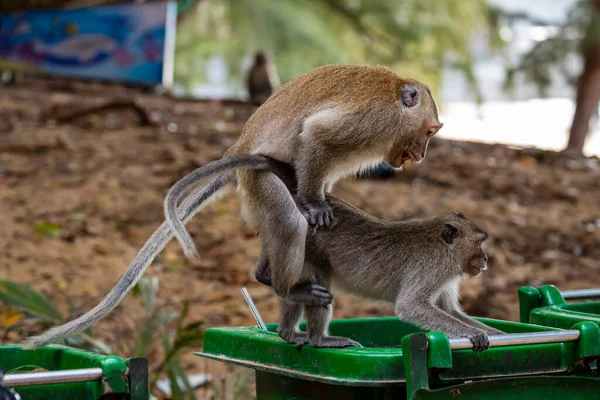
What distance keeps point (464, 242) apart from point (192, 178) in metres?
0.93

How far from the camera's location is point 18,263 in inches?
214

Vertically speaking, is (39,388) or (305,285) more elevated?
(305,285)

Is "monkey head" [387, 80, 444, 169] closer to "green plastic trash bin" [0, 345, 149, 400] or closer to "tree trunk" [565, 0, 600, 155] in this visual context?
"green plastic trash bin" [0, 345, 149, 400]

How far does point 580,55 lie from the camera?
1012 cm

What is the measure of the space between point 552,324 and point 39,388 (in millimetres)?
1568

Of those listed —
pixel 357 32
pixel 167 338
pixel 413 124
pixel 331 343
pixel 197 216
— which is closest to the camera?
pixel 331 343

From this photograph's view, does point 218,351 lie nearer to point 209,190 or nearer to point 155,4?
point 209,190

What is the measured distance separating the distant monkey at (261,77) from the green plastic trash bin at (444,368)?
9.29 meters

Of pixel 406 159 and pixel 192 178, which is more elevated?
pixel 406 159

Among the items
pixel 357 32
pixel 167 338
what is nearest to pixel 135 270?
pixel 167 338

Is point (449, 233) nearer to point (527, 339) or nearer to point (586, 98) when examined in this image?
point (527, 339)

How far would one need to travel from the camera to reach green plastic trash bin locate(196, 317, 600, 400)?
2.19m

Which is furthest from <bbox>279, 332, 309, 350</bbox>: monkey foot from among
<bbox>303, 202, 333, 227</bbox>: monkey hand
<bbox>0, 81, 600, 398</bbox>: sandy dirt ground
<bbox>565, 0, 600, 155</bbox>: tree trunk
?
<bbox>565, 0, 600, 155</bbox>: tree trunk

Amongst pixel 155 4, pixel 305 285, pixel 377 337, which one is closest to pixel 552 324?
pixel 377 337
